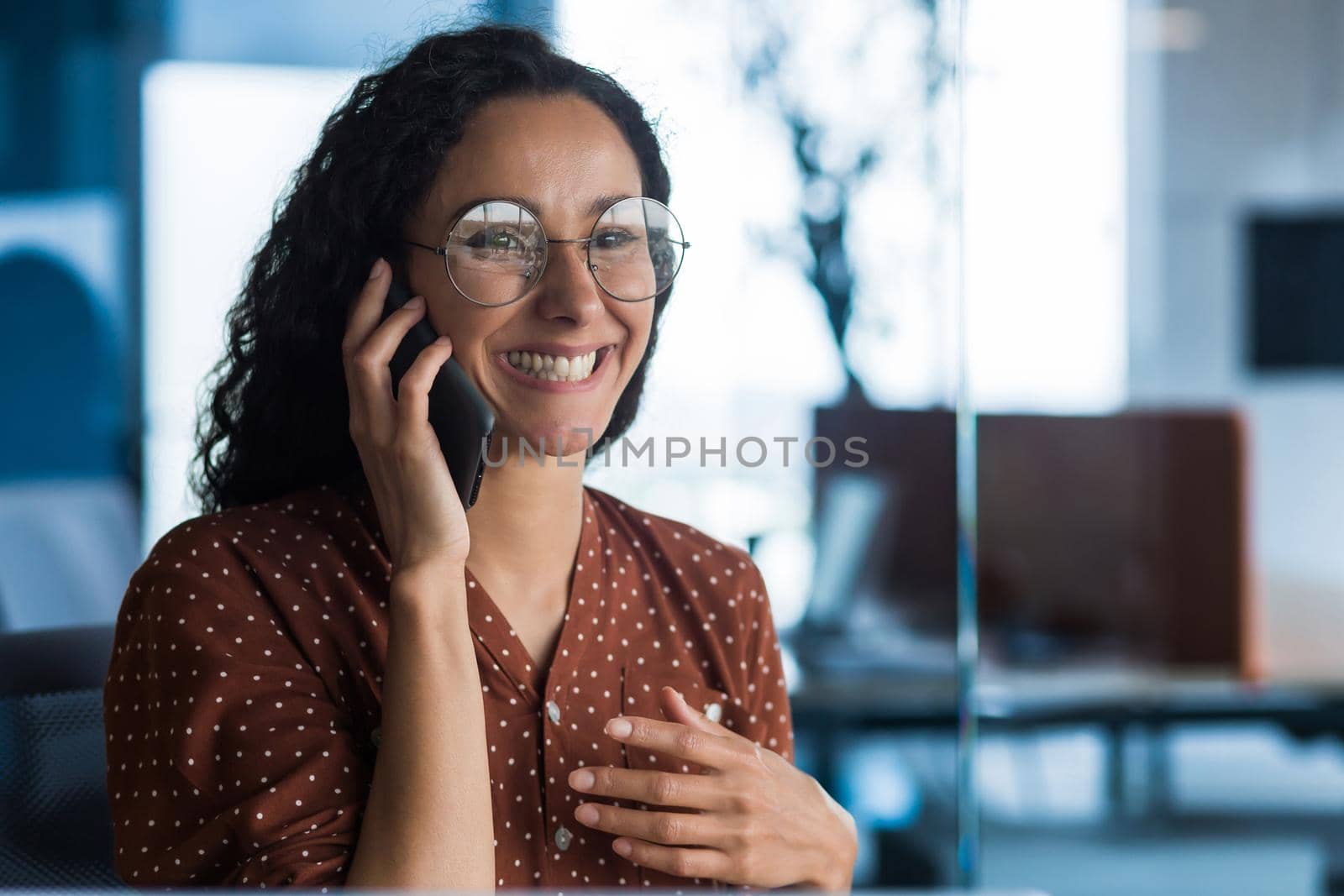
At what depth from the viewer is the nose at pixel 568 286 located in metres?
0.76

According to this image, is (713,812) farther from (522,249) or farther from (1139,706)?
(1139,706)

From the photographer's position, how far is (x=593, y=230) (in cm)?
77

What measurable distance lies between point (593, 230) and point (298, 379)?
226 mm

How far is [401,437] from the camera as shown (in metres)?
0.76

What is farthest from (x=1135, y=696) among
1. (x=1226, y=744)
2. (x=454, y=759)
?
(x=454, y=759)

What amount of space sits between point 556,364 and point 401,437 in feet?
0.36

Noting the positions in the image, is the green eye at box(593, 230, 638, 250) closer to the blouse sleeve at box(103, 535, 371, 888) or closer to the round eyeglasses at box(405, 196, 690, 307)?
the round eyeglasses at box(405, 196, 690, 307)

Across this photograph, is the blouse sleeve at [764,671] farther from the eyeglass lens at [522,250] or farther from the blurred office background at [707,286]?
the eyeglass lens at [522,250]

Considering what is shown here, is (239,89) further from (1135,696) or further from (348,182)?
(1135,696)

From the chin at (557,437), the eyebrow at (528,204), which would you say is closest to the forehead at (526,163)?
the eyebrow at (528,204)

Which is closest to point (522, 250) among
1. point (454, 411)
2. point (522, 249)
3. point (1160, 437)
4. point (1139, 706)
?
point (522, 249)

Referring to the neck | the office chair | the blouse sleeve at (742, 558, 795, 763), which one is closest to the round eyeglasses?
the neck

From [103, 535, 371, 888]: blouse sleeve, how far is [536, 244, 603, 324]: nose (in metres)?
0.27

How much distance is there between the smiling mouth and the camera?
2.57ft
